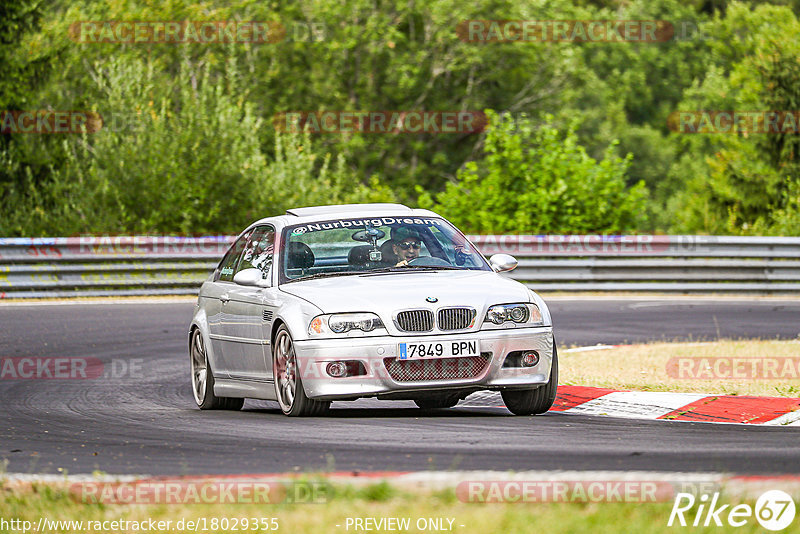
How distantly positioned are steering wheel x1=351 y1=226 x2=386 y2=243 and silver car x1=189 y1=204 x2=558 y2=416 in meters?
0.01

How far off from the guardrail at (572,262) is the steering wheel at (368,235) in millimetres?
13136

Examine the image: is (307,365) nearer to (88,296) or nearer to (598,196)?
(88,296)

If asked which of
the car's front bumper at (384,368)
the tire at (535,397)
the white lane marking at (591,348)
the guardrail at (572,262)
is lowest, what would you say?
the guardrail at (572,262)

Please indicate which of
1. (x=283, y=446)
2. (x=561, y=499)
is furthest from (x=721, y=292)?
(x=561, y=499)

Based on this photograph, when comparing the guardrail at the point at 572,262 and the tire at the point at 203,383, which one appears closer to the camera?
the tire at the point at 203,383

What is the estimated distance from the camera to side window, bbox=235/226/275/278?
10227 millimetres

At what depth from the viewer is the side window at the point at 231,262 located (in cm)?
1097

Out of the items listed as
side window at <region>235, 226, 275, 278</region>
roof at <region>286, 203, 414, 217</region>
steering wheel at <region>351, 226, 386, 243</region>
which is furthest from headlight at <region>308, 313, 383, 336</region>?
roof at <region>286, 203, 414, 217</region>

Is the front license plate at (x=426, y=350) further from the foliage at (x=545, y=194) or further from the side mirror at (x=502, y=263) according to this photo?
the foliage at (x=545, y=194)

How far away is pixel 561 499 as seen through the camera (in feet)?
18.6

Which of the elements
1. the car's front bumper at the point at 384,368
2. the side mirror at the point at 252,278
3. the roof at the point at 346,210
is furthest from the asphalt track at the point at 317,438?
the roof at the point at 346,210

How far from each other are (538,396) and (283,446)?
2378 millimetres

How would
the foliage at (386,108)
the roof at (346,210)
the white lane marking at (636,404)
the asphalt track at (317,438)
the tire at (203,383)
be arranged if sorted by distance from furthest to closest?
the foliage at (386,108)
the tire at (203,383)
the roof at (346,210)
the white lane marking at (636,404)
the asphalt track at (317,438)

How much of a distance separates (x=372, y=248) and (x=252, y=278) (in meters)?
0.92
